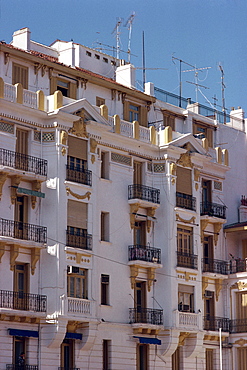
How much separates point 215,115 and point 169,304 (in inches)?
654

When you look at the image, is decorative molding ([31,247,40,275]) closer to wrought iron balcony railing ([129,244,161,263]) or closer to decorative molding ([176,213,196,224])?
wrought iron balcony railing ([129,244,161,263])

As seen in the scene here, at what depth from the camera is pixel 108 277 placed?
4991 cm

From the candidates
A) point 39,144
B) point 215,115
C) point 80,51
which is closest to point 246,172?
point 215,115

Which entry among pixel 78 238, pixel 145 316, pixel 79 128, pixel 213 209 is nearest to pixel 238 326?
pixel 213 209

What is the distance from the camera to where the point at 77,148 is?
1923 inches

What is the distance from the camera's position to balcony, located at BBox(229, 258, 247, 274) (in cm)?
5772

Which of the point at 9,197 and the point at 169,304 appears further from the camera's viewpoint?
the point at 169,304

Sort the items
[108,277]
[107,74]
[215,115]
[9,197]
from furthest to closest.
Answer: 1. [215,115]
2. [107,74]
3. [108,277]
4. [9,197]

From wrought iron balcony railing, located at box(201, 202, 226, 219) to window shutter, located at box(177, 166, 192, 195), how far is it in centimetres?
272

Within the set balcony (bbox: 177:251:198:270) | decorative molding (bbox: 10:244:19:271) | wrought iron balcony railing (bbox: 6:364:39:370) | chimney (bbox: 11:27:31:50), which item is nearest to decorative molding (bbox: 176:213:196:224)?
balcony (bbox: 177:251:198:270)

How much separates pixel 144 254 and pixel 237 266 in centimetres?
913

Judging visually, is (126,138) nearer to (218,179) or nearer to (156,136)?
(156,136)

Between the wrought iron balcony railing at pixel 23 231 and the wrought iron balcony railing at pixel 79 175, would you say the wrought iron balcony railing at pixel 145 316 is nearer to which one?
the wrought iron balcony railing at pixel 23 231

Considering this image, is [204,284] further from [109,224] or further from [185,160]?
[109,224]
